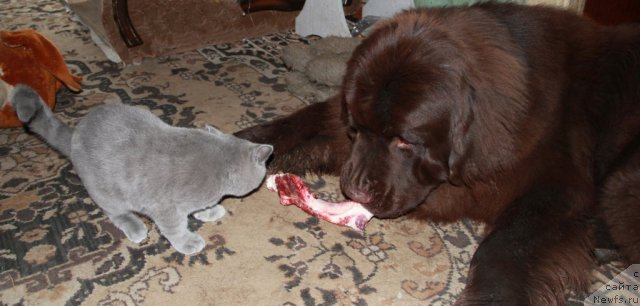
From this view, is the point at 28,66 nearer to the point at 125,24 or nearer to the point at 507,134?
the point at 125,24

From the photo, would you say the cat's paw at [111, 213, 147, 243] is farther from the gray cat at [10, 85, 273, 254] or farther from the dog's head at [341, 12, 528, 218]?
the dog's head at [341, 12, 528, 218]

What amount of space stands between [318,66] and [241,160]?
1106mm

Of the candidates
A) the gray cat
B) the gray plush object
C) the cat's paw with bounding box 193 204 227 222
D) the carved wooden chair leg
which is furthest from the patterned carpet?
the carved wooden chair leg

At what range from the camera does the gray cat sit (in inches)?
61.2

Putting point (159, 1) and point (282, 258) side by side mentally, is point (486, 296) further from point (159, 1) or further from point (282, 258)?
point (159, 1)

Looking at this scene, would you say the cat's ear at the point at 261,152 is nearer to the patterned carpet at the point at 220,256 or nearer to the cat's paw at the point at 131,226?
the patterned carpet at the point at 220,256

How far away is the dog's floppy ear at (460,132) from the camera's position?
4.83 ft

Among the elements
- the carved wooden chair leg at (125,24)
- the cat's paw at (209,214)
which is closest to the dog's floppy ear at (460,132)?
the cat's paw at (209,214)

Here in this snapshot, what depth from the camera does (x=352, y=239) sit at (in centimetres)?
182

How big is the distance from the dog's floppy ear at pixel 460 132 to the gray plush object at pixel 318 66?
3.39ft

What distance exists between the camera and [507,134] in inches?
60.2

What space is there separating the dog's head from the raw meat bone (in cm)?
19

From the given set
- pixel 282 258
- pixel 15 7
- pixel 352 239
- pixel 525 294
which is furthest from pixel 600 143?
pixel 15 7

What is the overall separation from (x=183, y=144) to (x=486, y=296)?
0.94 m
